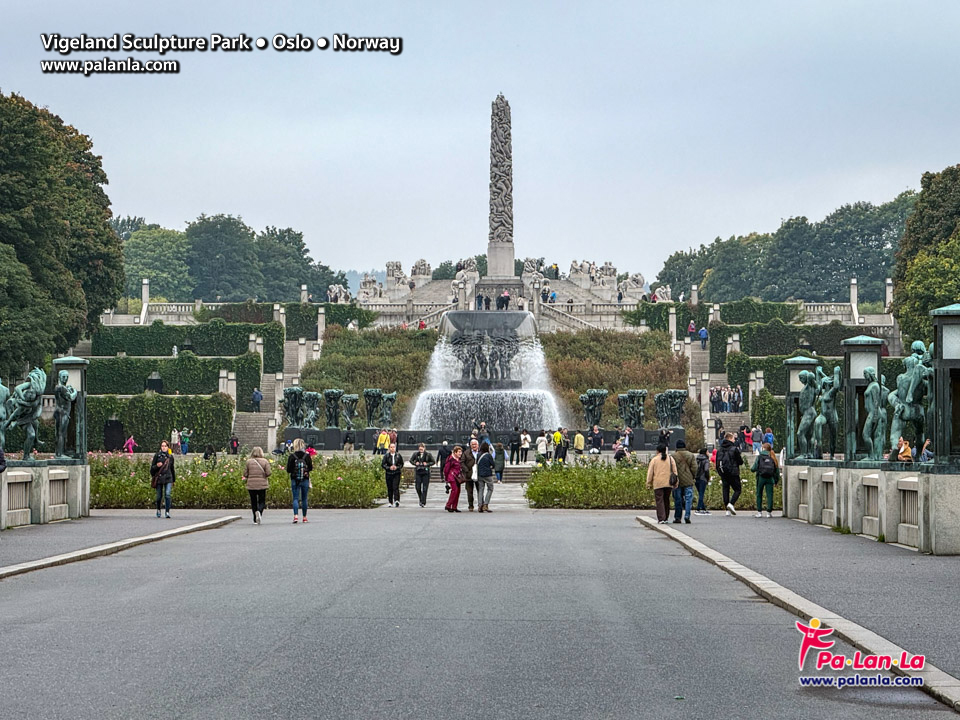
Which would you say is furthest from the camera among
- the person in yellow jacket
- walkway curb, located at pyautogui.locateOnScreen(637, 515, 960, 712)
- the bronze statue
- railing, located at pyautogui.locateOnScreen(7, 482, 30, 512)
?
the person in yellow jacket

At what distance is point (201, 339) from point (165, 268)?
54001mm

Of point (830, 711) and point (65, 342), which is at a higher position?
point (65, 342)

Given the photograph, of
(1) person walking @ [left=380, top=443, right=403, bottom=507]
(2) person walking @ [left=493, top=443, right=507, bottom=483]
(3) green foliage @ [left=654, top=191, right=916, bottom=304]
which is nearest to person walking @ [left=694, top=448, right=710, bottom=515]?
(1) person walking @ [left=380, top=443, right=403, bottom=507]

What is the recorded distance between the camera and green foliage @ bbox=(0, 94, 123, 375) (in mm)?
56469

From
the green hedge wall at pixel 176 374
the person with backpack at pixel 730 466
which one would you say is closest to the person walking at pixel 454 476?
the person with backpack at pixel 730 466

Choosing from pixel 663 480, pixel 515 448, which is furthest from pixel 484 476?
pixel 515 448

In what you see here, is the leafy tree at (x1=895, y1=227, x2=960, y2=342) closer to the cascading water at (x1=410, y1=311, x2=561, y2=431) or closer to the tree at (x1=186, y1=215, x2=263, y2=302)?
the cascading water at (x1=410, y1=311, x2=561, y2=431)

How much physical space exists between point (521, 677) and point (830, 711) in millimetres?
1973

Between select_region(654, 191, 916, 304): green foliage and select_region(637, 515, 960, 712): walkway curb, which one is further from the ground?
select_region(654, 191, 916, 304): green foliage

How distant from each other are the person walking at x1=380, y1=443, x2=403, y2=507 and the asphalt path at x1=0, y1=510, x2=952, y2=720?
1423 centimetres

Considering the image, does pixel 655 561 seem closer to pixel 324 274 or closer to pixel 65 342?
pixel 65 342

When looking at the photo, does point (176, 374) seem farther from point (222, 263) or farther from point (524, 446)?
point (222, 263)

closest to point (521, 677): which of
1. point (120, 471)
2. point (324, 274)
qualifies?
point (120, 471)

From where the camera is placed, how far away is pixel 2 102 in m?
58.8
